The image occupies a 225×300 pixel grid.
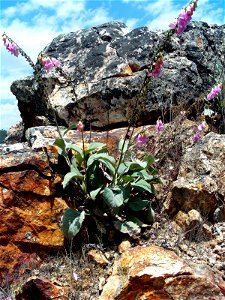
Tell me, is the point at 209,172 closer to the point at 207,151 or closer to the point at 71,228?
the point at 207,151

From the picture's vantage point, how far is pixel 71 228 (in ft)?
16.0

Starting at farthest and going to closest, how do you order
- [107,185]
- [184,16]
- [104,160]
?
[107,185] < [104,160] < [184,16]

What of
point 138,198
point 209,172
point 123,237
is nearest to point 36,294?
point 123,237

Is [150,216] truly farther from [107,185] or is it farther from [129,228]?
[107,185]

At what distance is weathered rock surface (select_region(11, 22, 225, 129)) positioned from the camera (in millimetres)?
7109

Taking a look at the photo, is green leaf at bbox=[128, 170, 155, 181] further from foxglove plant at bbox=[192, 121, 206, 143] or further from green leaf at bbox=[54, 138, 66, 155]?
foxglove plant at bbox=[192, 121, 206, 143]

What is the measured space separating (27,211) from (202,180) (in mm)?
1901

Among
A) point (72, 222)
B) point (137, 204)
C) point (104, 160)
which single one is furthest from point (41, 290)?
point (104, 160)

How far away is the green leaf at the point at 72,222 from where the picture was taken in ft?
16.0

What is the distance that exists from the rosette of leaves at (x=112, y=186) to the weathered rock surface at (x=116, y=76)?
5.33 ft

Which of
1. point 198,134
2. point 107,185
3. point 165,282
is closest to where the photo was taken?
point 165,282

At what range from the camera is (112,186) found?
5.21 metres

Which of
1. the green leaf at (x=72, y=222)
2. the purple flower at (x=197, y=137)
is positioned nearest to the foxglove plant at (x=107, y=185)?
the green leaf at (x=72, y=222)

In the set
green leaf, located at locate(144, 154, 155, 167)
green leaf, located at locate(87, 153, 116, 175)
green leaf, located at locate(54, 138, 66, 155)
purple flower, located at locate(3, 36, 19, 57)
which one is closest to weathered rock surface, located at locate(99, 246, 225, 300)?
green leaf, located at locate(87, 153, 116, 175)
